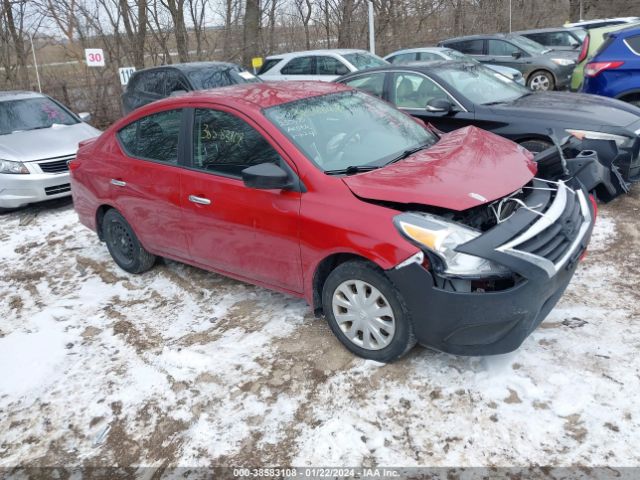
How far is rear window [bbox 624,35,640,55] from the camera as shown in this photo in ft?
25.4

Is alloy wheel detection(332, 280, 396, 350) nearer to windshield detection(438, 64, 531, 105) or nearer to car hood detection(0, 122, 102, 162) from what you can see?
windshield detection(438, 64, 531, 105)

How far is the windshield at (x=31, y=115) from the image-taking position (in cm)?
834

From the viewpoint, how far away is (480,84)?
6.84 meters

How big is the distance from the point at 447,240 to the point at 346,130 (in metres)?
1.38

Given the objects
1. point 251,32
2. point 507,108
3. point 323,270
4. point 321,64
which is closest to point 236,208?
point 323,270

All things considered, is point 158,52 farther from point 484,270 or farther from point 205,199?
point 484,270

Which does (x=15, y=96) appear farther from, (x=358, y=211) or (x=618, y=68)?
(x=618, y=68)

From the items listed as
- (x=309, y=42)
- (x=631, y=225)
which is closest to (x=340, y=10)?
(x=309, y=42)

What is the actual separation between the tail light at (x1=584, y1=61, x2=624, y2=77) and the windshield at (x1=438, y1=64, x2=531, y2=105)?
5.35 feet

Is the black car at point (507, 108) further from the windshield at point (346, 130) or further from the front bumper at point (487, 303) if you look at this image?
the front bumper at point (487, 303)

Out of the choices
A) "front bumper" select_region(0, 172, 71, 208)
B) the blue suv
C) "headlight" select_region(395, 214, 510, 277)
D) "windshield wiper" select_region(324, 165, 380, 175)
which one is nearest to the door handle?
"windshield wiper" select_region(324, 165, 380, 175)

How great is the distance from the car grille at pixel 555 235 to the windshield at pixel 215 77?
762 cm

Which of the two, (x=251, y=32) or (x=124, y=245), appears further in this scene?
(x=251, y=32)

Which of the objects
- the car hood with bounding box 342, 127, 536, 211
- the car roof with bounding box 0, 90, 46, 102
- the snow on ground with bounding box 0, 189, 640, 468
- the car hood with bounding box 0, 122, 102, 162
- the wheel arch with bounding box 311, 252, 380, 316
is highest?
the car roof with bounding box 0, 90, 46, 102
